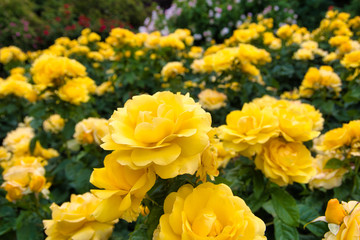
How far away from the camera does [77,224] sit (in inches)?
31.8

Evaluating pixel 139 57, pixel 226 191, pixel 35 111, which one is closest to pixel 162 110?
pixel 226 191

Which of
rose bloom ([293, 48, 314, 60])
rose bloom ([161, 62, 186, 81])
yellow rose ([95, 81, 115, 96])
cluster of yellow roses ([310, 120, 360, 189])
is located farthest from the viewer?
yellow rose ([95, 81, 115, 96])

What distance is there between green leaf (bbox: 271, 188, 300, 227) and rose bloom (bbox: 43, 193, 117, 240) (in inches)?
22.6

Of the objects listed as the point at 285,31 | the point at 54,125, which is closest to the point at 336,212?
the point at 54,125

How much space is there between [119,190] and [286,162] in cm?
60

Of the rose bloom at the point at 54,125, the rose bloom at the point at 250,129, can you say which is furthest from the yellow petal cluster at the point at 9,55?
the rose bloom at the point at 250,129

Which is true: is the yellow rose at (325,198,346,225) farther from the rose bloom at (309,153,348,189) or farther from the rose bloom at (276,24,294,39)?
the rose bloom at (276,24,294,39)

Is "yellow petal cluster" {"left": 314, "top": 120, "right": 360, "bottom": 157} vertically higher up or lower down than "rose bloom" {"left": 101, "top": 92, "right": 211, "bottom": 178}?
lower down

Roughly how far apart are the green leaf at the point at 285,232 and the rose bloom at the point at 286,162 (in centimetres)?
16

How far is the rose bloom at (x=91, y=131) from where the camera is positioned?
1422 mm

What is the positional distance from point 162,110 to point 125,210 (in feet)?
0.75

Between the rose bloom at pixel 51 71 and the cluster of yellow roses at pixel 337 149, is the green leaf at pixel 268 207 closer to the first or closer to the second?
the cluster of yellow roses at pixel 337 149

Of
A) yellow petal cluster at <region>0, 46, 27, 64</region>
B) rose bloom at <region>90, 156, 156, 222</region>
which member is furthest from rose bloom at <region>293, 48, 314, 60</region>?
yellow petal cluster at <region>0, 46, 27, 64</region>

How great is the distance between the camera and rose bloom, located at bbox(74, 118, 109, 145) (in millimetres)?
1422
